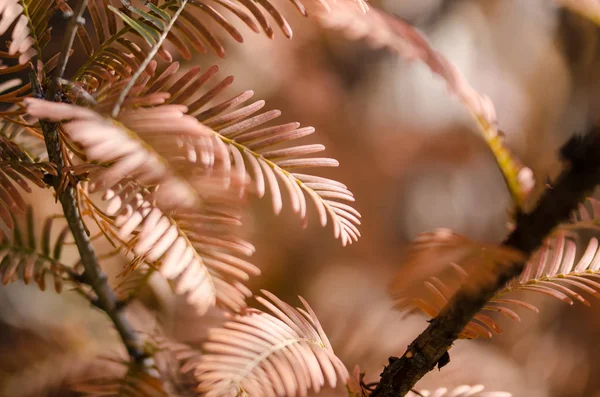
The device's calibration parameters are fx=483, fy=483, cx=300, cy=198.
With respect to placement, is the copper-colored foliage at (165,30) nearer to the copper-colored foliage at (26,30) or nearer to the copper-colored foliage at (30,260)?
the copper-colored foliage at (26,30)

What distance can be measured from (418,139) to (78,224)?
953 millimetres

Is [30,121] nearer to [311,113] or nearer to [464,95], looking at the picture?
[464,95]

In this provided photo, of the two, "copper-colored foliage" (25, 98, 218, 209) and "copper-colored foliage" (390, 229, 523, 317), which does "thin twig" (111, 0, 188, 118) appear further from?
"copper-colored foliage" (390, 229, 523, 317)

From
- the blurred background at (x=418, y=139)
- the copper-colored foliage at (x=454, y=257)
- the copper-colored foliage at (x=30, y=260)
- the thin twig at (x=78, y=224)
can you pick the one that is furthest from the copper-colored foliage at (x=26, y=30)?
the blurred background at (x=418, y=139)

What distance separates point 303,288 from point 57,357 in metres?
0.55

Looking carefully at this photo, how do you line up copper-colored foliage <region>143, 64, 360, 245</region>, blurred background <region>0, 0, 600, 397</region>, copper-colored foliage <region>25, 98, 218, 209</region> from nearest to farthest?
1. copper-colored foliage <region>25, 98, 218, 209</region>
2. copper-colored foliage <region>143, 64, 360, 245</region>
3. blurred background <region>0, 0, 600, 397</region>

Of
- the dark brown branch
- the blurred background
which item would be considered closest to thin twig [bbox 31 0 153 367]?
the dark brown branch

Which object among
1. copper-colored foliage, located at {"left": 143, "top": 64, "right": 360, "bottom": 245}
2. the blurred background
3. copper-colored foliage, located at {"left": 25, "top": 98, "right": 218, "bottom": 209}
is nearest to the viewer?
copper-colored foliage, located at {"left": 25, "top": 98, "right": 218, "bottom": 209}

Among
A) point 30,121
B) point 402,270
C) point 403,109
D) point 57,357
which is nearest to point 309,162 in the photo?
point 402,270

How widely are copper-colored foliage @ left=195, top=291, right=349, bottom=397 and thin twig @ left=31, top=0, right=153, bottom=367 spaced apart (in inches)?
5.7

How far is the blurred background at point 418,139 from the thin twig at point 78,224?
1.56 ft

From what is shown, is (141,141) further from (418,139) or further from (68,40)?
(418,139)

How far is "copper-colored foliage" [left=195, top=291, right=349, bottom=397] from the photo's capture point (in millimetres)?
328

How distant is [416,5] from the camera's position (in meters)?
1.22
